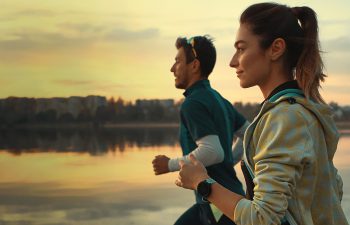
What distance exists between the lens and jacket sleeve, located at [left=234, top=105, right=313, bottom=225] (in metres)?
2.32

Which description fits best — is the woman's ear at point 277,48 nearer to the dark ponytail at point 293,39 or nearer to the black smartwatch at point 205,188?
the dark ponytail at point 293,39

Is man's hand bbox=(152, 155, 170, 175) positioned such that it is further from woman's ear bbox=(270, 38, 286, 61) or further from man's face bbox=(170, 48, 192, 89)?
woman's ear bbox=(270, 38, 286, 61)

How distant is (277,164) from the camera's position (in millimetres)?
2332

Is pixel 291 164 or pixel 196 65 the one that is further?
pixel 196 65

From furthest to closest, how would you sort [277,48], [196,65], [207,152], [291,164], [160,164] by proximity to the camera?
[196,65] < [160,164] < [207,152] < [277,48] < [291,164]

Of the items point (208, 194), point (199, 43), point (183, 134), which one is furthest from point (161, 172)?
point (208, 194)

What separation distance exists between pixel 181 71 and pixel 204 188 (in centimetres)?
236

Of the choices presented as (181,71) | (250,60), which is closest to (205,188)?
(250,60)

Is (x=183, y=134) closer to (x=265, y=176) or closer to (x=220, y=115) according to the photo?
(x=220, y=115)

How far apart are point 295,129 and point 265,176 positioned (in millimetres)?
173

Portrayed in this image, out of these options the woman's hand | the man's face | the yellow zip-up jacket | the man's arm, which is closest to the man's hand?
the man's arm

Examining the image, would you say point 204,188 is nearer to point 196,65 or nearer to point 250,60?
point 250,60

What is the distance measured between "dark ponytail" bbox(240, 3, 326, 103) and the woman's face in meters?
0.02

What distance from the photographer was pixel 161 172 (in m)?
4.43
